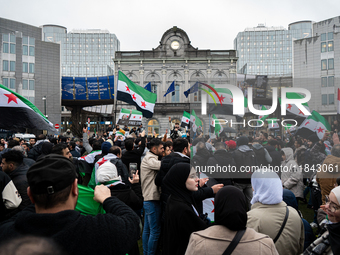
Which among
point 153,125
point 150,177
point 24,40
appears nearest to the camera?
point 150,177

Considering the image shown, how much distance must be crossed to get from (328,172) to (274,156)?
64.2 inches

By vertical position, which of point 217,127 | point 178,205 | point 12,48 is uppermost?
point 12,48

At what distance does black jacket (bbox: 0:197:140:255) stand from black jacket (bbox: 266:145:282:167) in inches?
96.8

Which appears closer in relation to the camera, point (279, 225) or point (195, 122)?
point (279, 225)

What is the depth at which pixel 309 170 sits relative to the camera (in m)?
3.82

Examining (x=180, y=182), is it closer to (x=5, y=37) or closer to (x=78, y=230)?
(x=78, y=230)

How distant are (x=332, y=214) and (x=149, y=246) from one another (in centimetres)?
328

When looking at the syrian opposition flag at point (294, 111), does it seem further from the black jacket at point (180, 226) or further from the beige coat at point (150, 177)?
the beige coat at point (150, 177)

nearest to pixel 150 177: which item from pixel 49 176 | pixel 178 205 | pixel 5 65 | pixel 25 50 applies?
pixel 178 205

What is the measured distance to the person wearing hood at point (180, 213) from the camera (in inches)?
122

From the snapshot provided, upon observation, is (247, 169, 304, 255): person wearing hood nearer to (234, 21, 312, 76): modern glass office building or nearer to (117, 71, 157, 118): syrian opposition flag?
(117, 71, 157, 118): syrian opposition flag

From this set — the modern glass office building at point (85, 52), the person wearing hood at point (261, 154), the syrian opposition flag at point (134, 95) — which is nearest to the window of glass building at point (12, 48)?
the syrian opposition flag at point (134, 95)

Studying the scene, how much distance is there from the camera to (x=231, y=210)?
2.17m

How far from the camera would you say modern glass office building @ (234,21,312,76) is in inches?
3760
